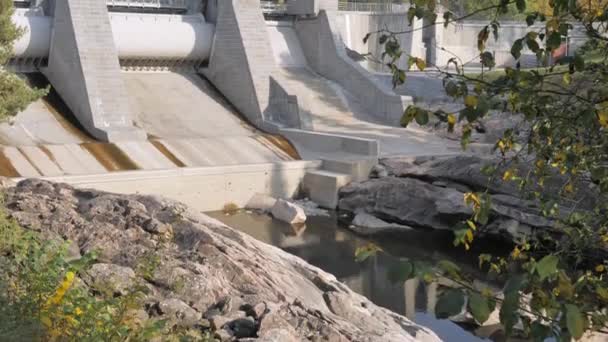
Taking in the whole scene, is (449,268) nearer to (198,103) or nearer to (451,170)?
(451,170)

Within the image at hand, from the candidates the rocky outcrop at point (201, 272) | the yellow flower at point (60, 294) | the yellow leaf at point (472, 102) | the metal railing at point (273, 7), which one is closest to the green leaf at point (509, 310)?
the yellow leaf at point (472, 102)

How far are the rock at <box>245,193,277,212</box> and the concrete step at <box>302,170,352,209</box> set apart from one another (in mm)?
1096

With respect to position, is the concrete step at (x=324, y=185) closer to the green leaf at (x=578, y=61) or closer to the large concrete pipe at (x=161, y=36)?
the large concrete pipe at (x=161, y=36)

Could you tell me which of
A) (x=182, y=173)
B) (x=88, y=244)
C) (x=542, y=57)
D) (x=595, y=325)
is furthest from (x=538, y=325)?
(x=182, y=173)

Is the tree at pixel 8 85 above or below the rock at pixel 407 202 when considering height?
above

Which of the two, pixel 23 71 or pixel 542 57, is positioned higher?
pixel 542 57

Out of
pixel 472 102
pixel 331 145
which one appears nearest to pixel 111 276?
pixel 472 102

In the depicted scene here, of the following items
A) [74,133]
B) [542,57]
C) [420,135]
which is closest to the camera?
[542,57]

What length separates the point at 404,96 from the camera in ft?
74.6

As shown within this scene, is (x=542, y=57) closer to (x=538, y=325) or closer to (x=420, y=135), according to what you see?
(x=538, y=325)

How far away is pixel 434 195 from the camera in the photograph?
17125 millimetres

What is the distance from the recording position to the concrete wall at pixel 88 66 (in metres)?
18.8

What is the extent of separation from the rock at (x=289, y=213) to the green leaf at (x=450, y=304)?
14.6 metres

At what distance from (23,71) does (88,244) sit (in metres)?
12.9
